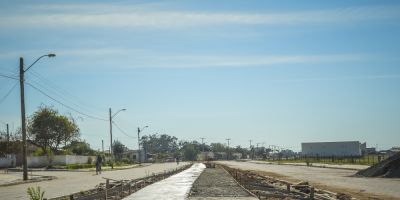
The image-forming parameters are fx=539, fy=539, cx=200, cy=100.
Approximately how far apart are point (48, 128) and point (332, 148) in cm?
9209

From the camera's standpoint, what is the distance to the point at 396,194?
25969 mm

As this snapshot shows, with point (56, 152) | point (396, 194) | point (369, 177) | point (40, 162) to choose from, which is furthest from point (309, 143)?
point (396, 194)

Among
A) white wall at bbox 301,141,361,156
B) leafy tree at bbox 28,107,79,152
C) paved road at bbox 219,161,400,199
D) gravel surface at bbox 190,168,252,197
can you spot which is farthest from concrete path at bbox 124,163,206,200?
white wall at bbox 301,141,361,156

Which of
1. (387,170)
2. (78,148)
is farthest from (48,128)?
(387,170)

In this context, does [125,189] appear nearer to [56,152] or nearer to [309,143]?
[56,152]

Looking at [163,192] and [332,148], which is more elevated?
[163,192]

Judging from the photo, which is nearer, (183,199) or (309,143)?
(183,199)

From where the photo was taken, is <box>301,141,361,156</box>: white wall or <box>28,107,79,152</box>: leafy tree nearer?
<box>28,107,79,152</box>: leafy tree

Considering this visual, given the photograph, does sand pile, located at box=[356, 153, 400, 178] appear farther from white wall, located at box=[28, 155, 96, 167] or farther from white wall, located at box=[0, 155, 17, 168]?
white wall, located at box=[0, 155, 17, 168]

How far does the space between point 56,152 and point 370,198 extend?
87497 millimetres

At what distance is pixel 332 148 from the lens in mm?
163125

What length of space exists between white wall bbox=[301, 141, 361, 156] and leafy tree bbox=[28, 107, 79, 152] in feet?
276

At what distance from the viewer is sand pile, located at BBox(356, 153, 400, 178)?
42.6m

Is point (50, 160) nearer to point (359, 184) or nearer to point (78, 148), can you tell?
point (78, 148)
